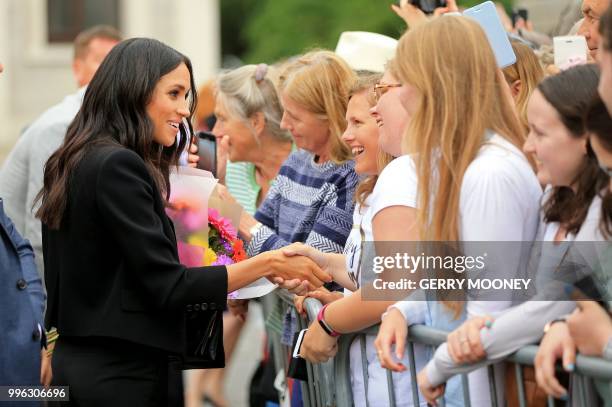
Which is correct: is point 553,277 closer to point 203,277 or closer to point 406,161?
point 406,161

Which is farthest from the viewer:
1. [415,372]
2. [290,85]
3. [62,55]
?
[62,55]

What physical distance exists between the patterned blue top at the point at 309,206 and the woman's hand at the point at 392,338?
135 cm

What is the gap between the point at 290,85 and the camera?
531 centimetres

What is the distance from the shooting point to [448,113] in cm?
339

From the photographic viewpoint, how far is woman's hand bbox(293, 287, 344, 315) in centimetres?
438

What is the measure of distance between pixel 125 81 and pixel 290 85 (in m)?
1.25

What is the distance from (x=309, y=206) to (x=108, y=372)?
1372 millimetres

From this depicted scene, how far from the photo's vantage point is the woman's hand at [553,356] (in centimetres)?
289

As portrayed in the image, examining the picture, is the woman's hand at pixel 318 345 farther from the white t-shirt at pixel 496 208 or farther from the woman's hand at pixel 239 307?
the woman's hand at pixel 239 307

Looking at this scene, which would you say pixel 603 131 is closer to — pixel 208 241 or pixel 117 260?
pixel 117 260

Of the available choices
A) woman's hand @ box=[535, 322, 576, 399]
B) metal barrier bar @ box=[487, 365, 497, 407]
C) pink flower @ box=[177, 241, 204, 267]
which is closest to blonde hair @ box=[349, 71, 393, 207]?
pink flower @ box=[177, 241, 204, 267]

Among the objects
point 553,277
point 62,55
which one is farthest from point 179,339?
point 62,55

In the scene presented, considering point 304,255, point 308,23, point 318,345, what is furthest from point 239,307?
point 308,23

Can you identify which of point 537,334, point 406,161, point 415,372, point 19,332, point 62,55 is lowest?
point 62,55
